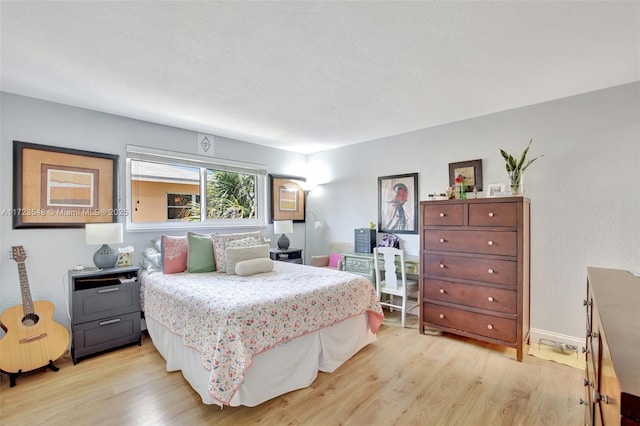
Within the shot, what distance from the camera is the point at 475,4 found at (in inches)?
61.5

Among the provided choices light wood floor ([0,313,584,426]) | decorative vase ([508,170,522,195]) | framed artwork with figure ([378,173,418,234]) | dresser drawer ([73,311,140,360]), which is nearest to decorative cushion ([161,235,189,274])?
dresser drawer ([73,311,140,360])

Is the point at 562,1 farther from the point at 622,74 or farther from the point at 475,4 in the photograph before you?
the point at 622,74

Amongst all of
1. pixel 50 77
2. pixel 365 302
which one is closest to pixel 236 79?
pixel 50 77

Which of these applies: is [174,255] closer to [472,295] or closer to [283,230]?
[283,230]

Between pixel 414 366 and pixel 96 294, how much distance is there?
2.96 meters

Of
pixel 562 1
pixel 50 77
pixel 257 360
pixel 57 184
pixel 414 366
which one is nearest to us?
pixel 562 1

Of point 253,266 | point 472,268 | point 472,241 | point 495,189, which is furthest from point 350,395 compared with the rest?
point 495,189

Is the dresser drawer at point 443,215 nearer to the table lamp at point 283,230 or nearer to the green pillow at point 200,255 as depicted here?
the table lamp at point 283,230

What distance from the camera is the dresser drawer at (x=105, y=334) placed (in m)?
2.62

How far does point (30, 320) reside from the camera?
247 centimetres

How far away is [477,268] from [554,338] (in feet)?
3.48

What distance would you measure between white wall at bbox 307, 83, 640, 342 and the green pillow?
9.24ft

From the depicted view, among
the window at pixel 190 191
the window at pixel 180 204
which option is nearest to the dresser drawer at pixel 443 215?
the window at pixel 190 191

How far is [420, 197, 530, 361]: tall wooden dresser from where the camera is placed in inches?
104
